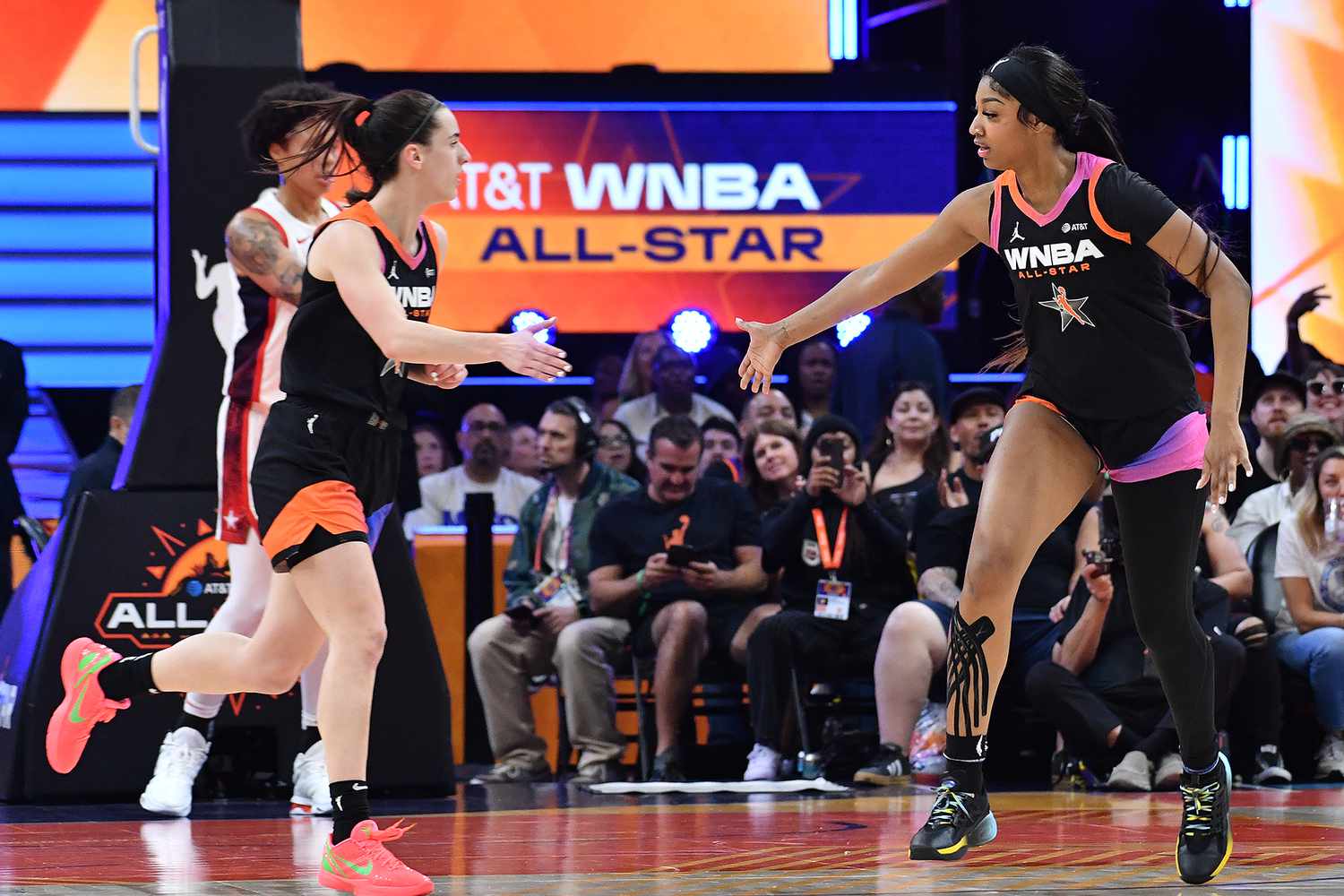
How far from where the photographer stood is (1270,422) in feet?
27.7

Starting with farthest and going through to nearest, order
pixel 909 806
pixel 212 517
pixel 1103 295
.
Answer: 1. pixel 212 517
2. pixel 909 806
3. pixel 1103 295

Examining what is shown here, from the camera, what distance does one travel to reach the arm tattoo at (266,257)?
5816 mm

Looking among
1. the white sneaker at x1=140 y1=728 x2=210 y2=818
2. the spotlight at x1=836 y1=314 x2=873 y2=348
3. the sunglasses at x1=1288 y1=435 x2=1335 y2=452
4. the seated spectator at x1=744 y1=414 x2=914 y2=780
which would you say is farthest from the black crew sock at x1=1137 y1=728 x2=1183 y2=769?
the spotlight at x1=836 y1=314 x2=873 y2=348

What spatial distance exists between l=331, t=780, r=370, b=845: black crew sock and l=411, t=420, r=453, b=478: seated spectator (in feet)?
20.6

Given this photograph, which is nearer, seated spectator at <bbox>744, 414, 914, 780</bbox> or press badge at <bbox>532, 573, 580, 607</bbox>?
seated spectator at <bbox>744, 414, 914, 780</bbox>

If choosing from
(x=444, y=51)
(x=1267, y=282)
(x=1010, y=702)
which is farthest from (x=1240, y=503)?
(x=444, y=51)

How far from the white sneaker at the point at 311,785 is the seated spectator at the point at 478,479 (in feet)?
12.1

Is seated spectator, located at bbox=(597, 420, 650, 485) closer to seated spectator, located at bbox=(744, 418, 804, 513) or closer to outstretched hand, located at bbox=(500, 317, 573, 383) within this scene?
Answer: seated spectator, located at bbox=(744, 418, 804, 513)

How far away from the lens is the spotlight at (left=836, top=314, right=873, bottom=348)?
37.8 ft

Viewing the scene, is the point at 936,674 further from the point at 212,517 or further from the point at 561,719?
the point at 212,517

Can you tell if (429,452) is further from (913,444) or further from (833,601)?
(833,601)

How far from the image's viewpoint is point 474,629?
781 centimetres

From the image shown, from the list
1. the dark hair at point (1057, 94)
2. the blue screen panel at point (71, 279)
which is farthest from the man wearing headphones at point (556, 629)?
the blue screen panel at point (71, 279)

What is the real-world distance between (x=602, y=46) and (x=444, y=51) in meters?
1.07
